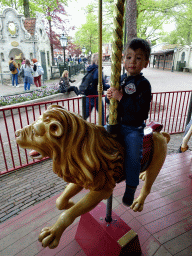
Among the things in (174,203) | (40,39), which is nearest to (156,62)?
(40,39)

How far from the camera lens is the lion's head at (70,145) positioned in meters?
1.30

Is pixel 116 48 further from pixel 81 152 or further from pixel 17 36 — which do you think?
pixel 17 36

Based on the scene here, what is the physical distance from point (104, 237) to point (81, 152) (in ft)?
3.45

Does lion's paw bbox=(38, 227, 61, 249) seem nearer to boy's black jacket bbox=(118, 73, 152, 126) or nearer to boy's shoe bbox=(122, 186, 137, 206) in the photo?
boy's shoe bbox=(122, 186, 137, 206)

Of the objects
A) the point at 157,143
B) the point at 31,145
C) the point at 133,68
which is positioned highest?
the point at 133,68

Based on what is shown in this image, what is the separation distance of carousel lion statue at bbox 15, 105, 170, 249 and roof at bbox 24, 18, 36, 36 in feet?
57.0

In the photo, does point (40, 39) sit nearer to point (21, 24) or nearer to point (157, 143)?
point (21, 24)

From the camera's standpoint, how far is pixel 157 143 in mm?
1929

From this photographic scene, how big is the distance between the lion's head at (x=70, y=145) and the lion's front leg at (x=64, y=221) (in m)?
0.11

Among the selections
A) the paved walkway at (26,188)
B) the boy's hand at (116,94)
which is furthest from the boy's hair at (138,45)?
the paved walkway at (26,188)

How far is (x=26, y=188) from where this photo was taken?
3205 millimetres

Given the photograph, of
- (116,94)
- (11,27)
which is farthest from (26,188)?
(11,27)

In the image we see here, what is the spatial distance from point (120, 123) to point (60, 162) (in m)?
0.64

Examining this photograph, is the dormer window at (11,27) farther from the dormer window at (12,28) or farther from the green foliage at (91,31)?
the green foliage at (91,31)
